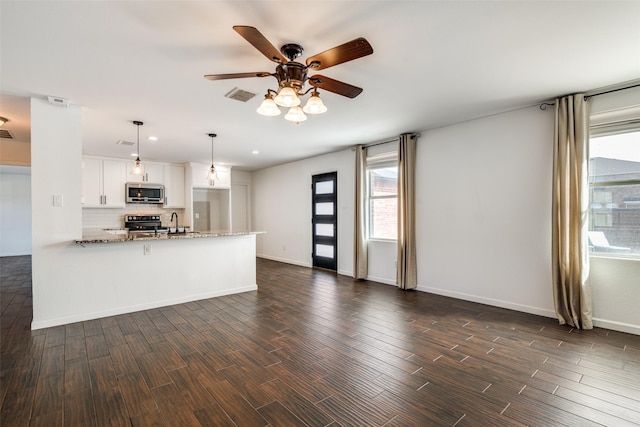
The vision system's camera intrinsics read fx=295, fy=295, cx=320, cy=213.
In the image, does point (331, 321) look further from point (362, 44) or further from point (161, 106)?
point (161, 106)

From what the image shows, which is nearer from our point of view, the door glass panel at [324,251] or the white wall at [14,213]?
the door glass panel at [324,251]

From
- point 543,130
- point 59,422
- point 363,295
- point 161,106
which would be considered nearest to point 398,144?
point 543,130

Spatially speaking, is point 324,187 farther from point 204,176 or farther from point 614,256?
point 614,256

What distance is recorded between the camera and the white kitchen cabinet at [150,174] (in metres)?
6.83

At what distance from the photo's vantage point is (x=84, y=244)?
3.50 m

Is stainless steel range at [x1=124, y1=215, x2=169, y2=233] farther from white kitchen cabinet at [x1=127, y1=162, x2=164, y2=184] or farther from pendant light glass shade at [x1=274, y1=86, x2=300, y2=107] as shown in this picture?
pendant light glass shade at [x1=274, y1=86, x2=300, y2=107]

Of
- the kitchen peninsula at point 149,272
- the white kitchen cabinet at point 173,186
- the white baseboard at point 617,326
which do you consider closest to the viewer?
the white baseboard at point 617,326

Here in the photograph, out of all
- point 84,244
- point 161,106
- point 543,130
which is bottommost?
point 84,244

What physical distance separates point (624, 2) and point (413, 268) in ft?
12.4

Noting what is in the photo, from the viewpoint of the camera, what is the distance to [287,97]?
2.11m

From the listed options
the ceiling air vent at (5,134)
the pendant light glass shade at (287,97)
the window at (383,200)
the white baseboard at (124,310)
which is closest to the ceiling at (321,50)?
the pendant light glass shade at (287,97)

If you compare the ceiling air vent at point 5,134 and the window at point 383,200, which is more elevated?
the ceiling air vent at point 5,134

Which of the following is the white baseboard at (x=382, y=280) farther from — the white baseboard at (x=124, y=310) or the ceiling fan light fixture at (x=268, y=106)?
the ceiling fan light fixture at (x=268, y=106)

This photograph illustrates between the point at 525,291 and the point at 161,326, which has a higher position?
the point at 525,291
